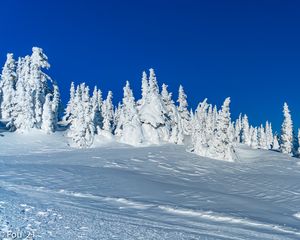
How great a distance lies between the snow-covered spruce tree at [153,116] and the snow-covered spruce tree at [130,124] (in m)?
1.71

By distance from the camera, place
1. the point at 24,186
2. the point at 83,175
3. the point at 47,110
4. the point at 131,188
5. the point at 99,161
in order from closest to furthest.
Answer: the point at 24,186 < the point at 131,188 < the point at 83,175 < the point at 99,161 < the point at 47,110

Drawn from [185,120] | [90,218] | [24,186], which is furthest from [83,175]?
[185,120]

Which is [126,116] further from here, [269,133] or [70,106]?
[269,133]

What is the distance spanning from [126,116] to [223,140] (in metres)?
19.8

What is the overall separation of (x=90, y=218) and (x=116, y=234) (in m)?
2.22

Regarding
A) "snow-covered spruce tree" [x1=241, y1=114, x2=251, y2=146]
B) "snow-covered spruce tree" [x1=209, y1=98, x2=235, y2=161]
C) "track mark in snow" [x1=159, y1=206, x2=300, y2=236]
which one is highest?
"snow-covered spruce tree" [x1=241, y1=114, x2=251, y2=146]

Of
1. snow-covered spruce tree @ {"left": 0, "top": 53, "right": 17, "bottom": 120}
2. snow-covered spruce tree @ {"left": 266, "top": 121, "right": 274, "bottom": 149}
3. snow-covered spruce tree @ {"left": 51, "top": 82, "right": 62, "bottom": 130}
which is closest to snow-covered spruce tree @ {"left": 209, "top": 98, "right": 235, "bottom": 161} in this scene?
snow-covered spruce tree @ {"left": 51, "top": 82, "right": 62, "bottom": 130}

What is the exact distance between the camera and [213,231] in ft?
41.3

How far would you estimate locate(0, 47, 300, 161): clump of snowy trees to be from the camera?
2397 inches

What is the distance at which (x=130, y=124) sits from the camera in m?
69.1

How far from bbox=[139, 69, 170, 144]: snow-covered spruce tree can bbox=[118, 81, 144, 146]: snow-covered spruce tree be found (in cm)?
171

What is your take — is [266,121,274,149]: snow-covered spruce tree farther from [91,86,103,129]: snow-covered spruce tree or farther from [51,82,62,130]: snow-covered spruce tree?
[51,82,62,130]: snow-covered spruce tree

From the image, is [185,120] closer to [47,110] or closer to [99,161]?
[47,110]

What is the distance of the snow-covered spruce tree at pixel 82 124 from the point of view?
63000mm
